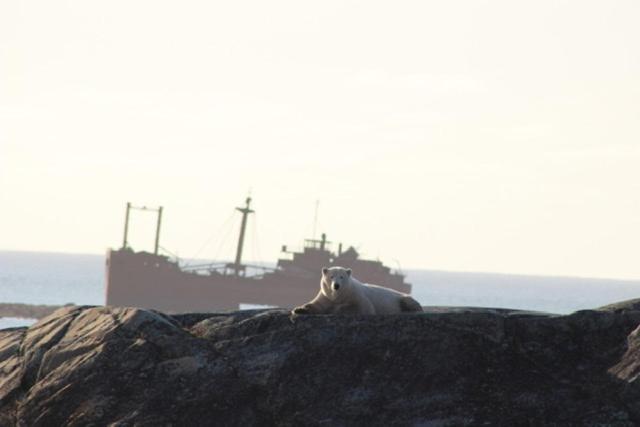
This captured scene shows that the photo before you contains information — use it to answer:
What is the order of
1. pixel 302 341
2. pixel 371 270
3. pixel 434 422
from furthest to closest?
pixel 371 270
pixel 302 341
pixel 434 422

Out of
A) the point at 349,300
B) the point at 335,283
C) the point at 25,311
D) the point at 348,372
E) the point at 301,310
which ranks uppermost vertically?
the point at 335,283

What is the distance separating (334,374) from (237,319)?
137 centimetres

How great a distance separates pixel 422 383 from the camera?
12867 millimetres

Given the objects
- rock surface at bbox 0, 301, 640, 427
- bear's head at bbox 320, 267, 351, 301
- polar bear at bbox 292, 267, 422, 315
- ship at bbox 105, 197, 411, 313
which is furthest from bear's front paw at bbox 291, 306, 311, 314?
ship at bbox 105, 197, 411, 313

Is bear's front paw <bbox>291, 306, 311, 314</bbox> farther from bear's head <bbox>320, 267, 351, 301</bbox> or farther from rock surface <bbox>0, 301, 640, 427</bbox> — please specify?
bear's head <bbox>320, 267, 351, 301</bbox>

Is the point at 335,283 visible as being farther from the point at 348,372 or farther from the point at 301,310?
the point at 348,372

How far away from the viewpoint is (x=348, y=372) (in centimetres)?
1309

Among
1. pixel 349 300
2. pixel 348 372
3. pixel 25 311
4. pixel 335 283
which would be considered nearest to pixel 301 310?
pixel 335 283

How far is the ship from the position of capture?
406 feet

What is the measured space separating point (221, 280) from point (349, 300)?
377 ft

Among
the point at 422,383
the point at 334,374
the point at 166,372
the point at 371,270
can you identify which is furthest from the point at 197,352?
the point at 371,270

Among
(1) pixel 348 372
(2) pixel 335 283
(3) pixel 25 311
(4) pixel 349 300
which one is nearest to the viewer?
(1) pixel 348 372

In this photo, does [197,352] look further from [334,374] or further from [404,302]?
[404,302]

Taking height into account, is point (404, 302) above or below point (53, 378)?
above
